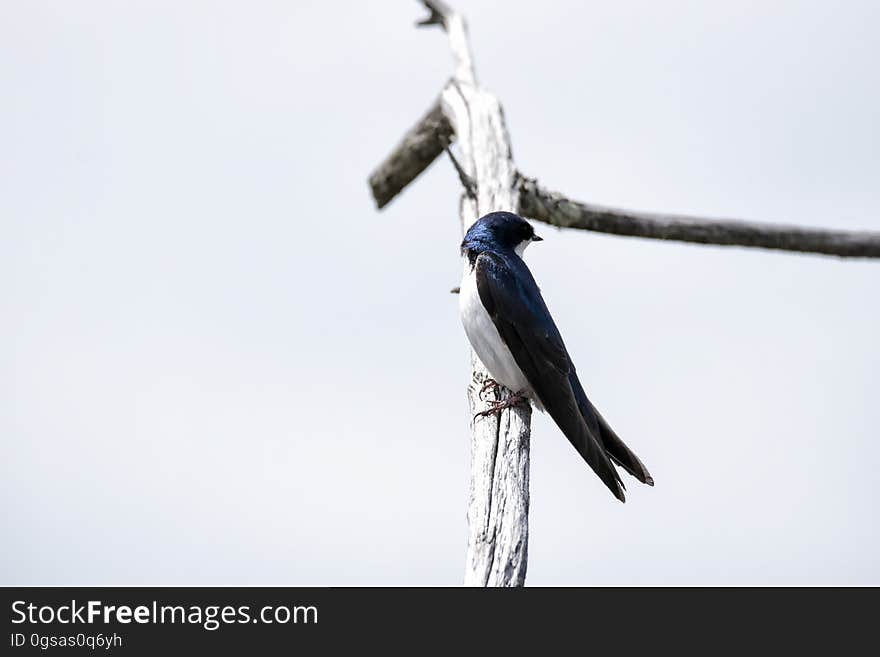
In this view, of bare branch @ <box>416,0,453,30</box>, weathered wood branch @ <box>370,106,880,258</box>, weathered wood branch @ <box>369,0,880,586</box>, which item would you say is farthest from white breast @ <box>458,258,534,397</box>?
bare branch @ <box>416,0,453,30</box>

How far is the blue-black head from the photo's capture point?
20.2 feet

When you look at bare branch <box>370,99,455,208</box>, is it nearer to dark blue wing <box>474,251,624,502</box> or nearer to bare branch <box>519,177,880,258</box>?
bare branch <box>519,177,880,258</box>

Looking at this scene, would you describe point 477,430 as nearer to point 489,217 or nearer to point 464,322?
point 464,322

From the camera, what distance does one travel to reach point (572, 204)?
8.08m

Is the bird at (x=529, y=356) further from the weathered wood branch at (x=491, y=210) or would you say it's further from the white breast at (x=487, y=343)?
the weathered wood branch at (x=491, y=210)

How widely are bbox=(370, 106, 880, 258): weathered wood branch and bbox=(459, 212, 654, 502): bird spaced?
73.3 inches

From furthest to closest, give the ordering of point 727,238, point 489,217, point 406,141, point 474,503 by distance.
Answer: point 406,141 < point 727,238 < point 489,217 < point 474,503

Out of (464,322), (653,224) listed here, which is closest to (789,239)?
(653,224)

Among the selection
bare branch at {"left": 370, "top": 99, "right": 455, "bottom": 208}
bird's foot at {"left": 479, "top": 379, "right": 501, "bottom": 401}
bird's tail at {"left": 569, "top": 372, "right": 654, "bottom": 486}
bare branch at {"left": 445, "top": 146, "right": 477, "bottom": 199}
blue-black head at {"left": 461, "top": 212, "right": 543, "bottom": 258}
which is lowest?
bird's tail at {"left": 569, "top": 372, "right": 654, "bottom": 486}

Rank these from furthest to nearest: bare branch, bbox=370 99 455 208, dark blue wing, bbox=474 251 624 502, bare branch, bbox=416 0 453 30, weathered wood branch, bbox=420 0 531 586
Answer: bare branch, bbox=416 0 453 30 → bare branch, bbox=370 99 455 208 → dark blue wing, bbox=474 251 624 502 → weathered wood branch, bbox=420 0 531 586

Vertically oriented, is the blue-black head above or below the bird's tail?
above

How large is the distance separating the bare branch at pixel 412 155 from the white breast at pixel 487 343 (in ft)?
10.9
